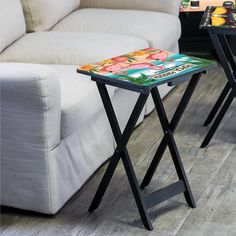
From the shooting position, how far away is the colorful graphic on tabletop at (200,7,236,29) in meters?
2.99

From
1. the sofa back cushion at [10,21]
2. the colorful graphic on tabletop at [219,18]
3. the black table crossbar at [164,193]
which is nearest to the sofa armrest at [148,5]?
the colorful graphic on tabletop at [219,18]

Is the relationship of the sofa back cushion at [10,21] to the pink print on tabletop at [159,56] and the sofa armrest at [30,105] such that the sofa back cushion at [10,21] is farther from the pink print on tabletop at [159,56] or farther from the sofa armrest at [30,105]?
the pink print on tabletop at [159,56]

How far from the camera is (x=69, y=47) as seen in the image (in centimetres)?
314

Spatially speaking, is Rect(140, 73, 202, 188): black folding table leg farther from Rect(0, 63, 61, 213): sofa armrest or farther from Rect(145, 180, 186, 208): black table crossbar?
Rect(0, 63, 61, 213): sofa armrest

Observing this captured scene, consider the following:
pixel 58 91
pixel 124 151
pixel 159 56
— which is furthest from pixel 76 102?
pixel 159 56

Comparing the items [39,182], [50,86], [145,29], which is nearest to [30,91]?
[50,86]

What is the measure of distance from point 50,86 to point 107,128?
2.26ft

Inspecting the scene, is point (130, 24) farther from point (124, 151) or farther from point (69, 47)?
point (124, 151)

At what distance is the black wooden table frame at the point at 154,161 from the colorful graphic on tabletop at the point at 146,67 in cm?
5

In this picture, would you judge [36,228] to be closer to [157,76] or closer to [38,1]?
[157,76]

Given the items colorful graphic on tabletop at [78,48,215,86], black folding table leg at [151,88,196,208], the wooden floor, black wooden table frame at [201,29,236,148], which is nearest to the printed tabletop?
colorful graphic on tabletop at [78,48,215,86]

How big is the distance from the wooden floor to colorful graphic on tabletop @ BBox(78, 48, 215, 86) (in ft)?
1.96

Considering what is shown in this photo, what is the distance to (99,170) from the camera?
2.95 meters

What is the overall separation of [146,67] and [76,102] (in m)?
0.32
